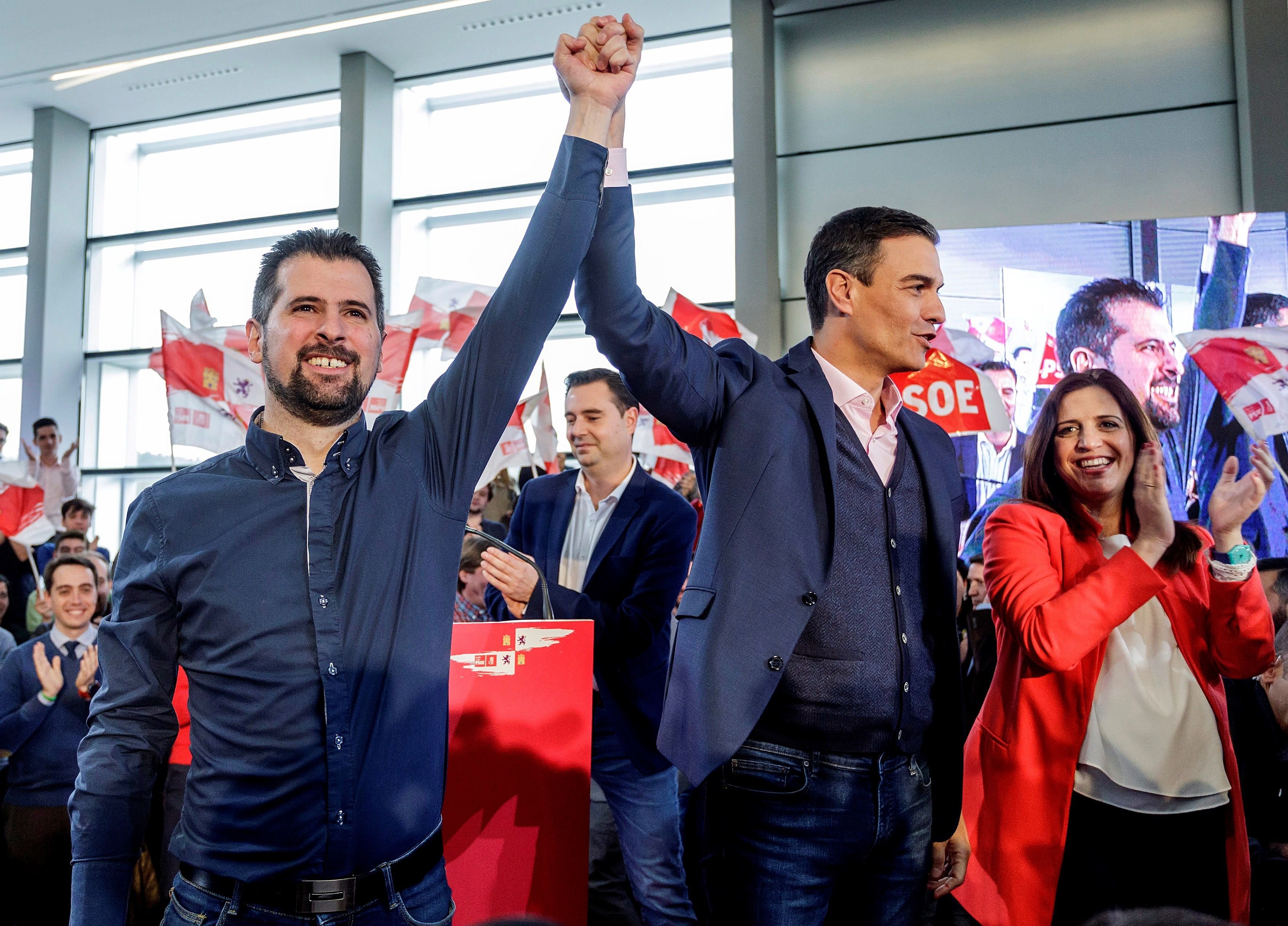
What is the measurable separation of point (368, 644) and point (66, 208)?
10607mm

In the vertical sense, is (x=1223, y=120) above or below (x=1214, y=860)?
above

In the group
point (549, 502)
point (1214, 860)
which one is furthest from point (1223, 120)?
point (1214, 860)

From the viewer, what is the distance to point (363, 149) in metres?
8.74

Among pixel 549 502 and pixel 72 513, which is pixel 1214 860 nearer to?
pixel 549 502

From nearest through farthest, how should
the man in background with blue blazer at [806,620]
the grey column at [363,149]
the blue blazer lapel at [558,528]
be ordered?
the man in background with blue blazer at [806,620]
the blue blazer lapel at [558,528]
the grey column at [363,149]

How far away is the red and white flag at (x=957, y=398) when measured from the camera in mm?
4734

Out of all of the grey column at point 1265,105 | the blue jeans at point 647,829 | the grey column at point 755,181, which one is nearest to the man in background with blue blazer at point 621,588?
the blue jeans at point 647,829

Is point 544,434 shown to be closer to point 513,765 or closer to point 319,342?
point 513,765

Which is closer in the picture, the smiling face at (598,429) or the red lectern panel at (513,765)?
the red lectern panel at (513,765)

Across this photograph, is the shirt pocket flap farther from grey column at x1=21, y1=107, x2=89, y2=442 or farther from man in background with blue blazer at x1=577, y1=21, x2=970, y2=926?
grey column at x1=21, y1=107, x2=89, y2=442

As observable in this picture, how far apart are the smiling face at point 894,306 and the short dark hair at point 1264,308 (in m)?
4.20

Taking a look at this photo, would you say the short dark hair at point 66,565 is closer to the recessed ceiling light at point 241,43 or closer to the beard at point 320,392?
the beard at point 320,392

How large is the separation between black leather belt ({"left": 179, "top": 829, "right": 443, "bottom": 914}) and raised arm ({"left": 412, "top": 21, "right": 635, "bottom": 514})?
484 millimetres

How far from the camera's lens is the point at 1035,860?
1970mm
